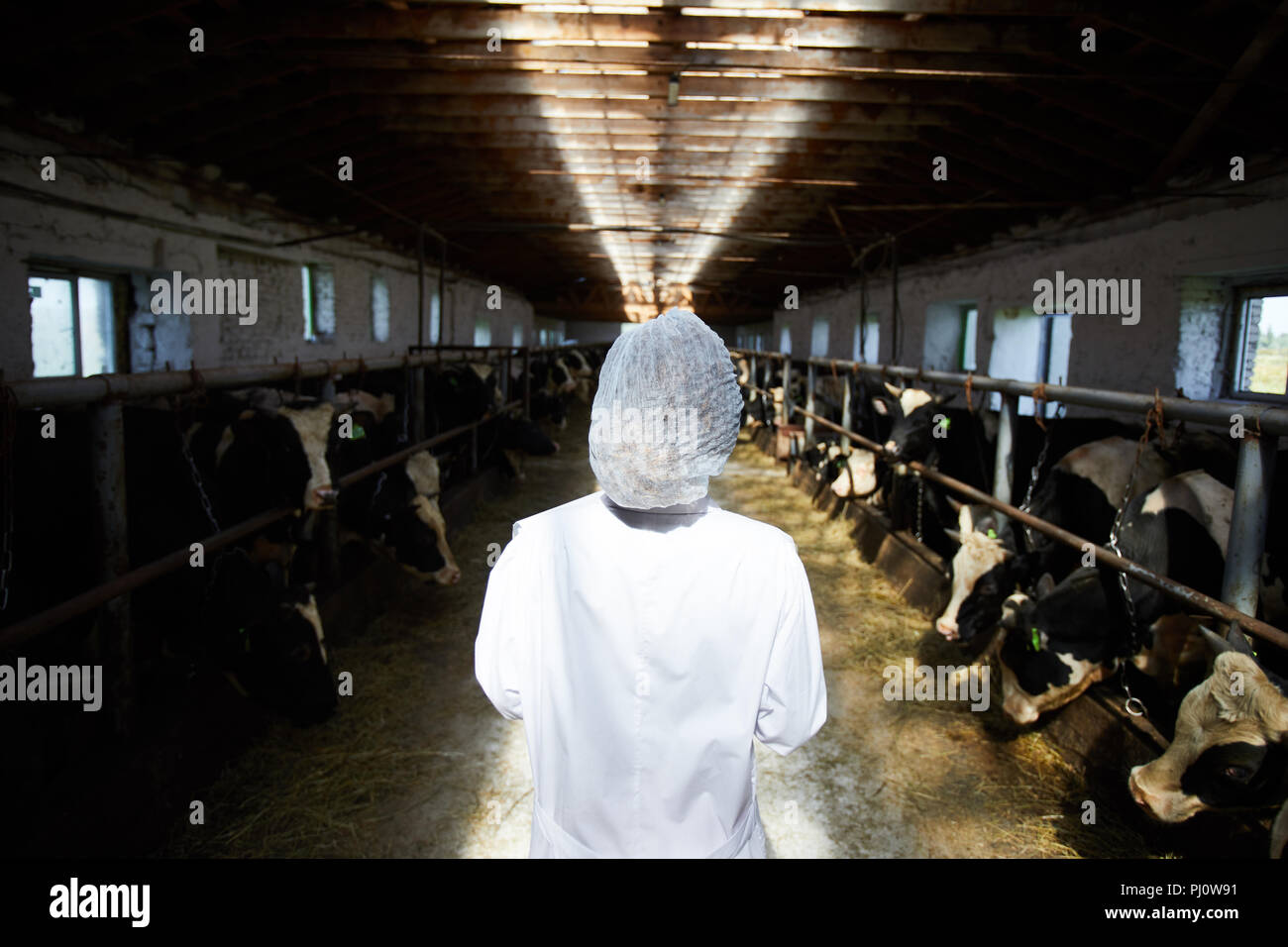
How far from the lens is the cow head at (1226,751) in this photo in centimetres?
222

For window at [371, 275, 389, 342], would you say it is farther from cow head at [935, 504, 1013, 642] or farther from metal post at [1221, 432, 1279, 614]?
metal post at [1221, 432, 1279, 614]

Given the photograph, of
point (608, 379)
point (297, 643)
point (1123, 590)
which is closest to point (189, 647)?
point (297, 643)

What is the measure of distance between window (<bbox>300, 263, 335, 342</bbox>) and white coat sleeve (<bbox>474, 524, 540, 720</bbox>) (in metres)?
11.2

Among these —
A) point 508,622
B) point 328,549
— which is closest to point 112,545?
point 328,549

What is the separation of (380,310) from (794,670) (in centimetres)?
1370

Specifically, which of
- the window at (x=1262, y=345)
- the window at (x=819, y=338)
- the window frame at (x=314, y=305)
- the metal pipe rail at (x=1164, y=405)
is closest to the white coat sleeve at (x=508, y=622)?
the metal pipe rail at (x=1164, y=405)

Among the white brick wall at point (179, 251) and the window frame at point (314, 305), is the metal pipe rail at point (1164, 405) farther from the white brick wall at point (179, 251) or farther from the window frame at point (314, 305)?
the window frame at point (314, 305)

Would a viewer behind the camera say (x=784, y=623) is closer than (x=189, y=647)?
Yes

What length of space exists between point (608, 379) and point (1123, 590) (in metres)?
2.71

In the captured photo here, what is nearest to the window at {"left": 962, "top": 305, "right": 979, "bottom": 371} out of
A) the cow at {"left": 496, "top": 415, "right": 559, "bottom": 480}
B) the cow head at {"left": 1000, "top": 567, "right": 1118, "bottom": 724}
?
the cow at {"left": 496, "top": 415, "right": 559, "bottom": 480}

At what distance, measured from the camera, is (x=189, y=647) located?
135 inches

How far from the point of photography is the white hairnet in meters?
1.40

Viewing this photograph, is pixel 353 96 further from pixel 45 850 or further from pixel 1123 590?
pixel 1123 590

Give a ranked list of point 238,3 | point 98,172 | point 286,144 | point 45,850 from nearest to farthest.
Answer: point 45,850 → point 238,3 → point 98,172 → point 286,144
